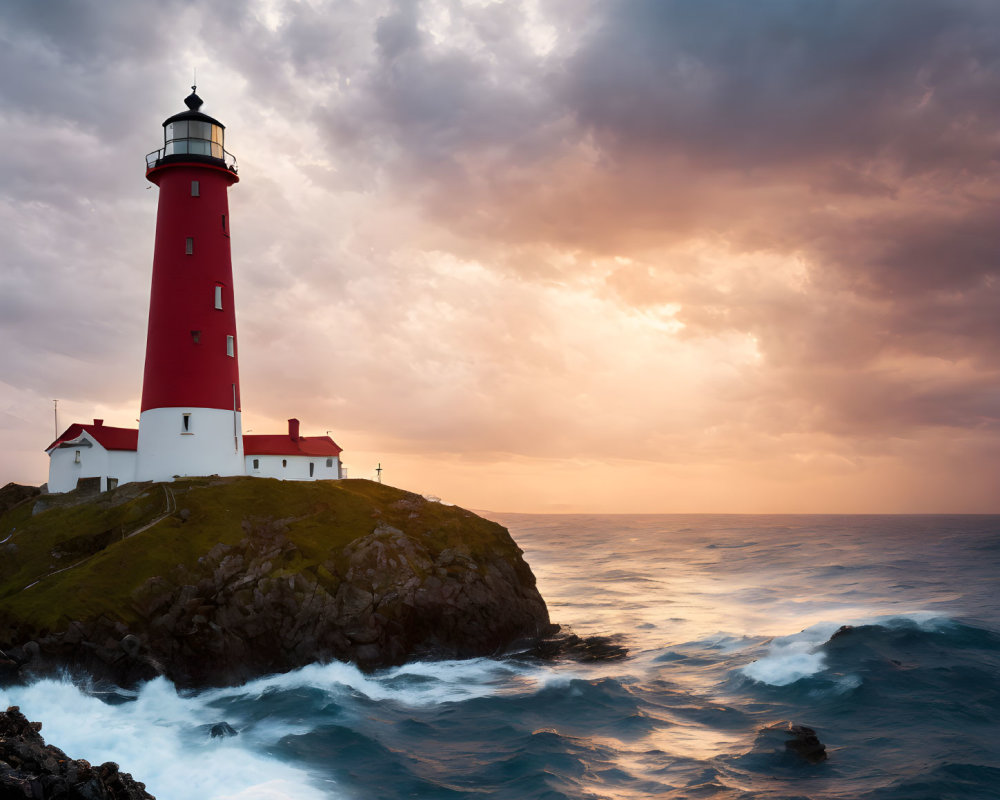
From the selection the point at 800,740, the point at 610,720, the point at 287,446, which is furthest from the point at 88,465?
the point at 800,740

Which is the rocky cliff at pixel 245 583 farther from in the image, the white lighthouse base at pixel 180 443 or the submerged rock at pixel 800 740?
the submerged rock at pixel 800 740

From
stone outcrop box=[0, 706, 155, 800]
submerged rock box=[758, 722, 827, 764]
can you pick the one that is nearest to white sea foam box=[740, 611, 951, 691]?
submerged rock box=[758, 722, 827, 764]

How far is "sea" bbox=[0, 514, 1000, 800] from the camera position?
800 inches

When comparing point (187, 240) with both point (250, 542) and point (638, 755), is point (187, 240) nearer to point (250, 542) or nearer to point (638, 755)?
point (250, 542)

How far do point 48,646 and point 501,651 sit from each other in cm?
1809

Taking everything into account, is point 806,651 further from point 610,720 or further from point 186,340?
point 186,340

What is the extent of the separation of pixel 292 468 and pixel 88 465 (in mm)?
12164

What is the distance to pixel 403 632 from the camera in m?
32.1

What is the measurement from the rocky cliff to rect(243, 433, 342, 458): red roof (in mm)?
9673

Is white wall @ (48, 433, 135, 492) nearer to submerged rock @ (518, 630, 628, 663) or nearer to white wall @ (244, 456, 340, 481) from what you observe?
white wall @ (244, 456, 340, 481)

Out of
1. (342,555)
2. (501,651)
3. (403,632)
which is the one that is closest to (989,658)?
(501,651)

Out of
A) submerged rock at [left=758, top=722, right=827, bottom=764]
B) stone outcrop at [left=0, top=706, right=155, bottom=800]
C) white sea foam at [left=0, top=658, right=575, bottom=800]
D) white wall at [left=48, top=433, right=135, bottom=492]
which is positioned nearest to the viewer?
stone outcrop at [left=0, top=706, right=155, bottom=800]

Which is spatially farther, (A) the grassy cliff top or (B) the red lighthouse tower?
(B) the red lighthouse tower

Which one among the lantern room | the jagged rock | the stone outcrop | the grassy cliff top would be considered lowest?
the jagged rock
